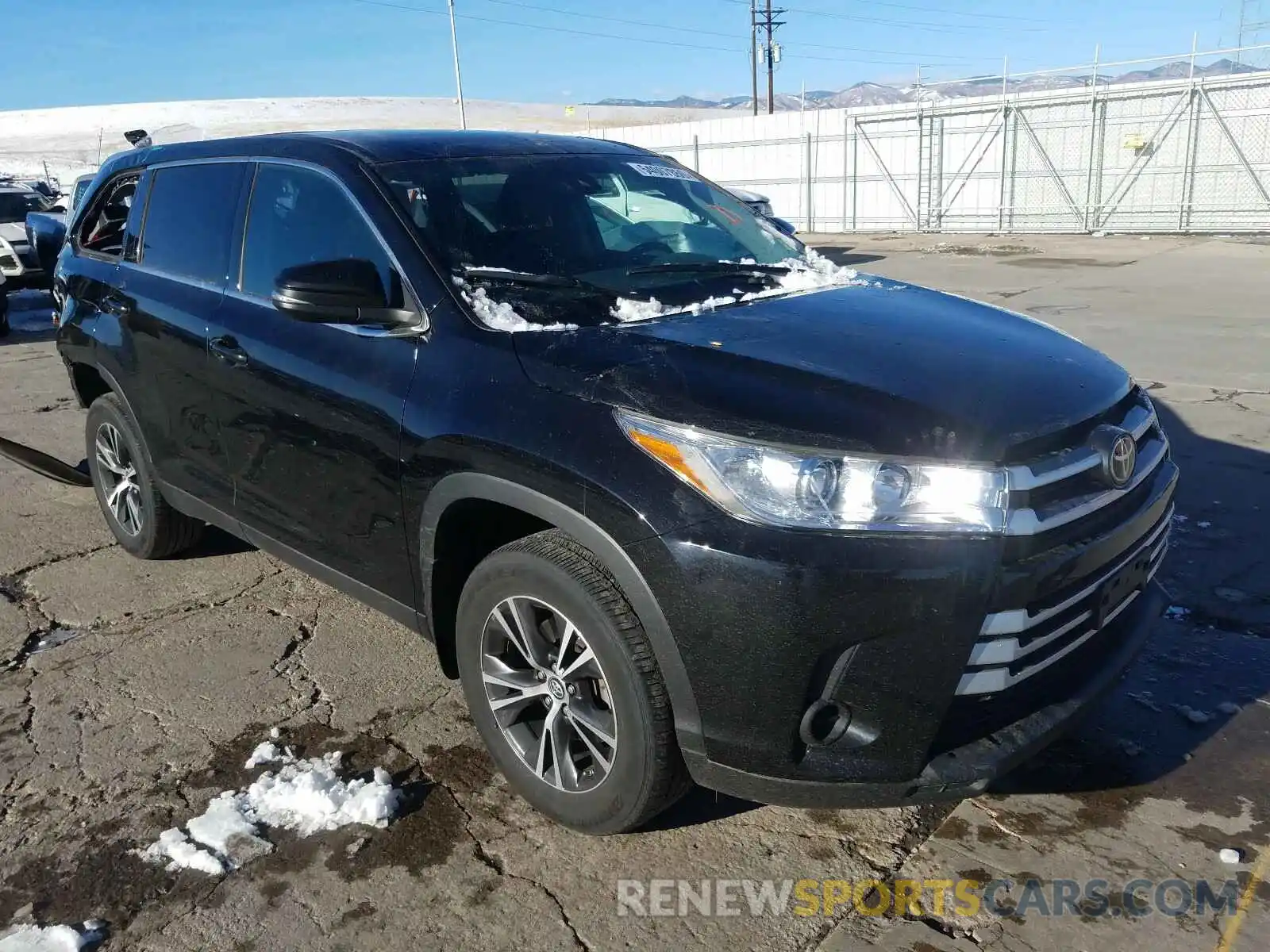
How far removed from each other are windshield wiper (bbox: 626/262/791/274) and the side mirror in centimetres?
79

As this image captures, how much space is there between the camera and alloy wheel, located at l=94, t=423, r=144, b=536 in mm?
4742

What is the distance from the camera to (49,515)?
569 centimetres

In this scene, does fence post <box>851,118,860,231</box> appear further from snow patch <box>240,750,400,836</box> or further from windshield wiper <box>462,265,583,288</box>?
snow patch <box>240,750,400,836</box>

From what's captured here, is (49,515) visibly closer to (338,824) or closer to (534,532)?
(338,824)

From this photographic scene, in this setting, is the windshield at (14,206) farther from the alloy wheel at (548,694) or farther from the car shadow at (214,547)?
the alloy wheel at (548,694)

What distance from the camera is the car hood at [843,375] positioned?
2264mm

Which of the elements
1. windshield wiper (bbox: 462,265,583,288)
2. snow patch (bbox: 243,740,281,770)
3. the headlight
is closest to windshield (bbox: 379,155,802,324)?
windshield wiper (bbox: 462,265,583,288)

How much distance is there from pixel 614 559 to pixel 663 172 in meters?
2.18

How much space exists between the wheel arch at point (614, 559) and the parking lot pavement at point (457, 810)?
0.56 meters

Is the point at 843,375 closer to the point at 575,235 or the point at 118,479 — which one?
the point at 575,235

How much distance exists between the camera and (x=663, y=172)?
13.1 ft

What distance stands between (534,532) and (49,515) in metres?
4.22

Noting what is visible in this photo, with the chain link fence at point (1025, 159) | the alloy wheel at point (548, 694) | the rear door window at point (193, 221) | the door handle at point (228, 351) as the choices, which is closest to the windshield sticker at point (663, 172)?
the rear door window at point (193, 221)

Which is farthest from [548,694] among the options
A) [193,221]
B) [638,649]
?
[193,221]
